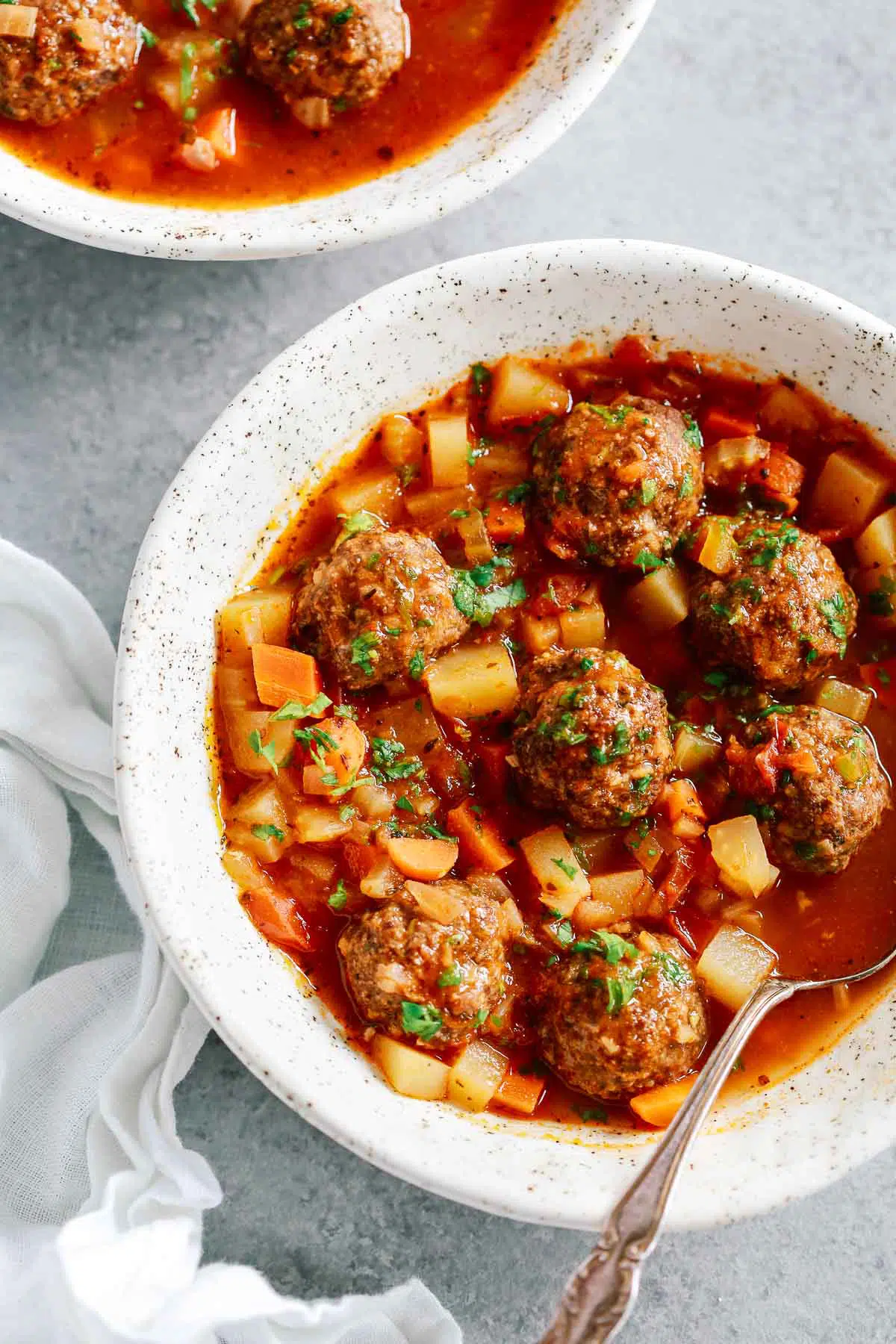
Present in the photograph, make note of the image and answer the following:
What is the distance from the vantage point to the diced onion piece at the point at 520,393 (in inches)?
177

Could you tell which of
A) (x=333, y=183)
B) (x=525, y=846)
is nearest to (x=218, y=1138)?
(x=525, y=846)

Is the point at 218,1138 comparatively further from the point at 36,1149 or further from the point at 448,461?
the point at 448,461

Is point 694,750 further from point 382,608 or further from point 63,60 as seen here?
point 63,60

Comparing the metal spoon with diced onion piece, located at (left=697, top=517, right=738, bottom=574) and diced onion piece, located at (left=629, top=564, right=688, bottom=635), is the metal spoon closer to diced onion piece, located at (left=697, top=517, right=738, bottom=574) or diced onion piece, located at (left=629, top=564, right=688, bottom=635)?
diced onion piece, located at (left=629, top=564, right=688, bottom=635)

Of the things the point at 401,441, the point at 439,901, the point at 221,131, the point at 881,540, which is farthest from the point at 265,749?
the point at 221,131

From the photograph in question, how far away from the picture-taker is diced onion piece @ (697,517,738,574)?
4.31m

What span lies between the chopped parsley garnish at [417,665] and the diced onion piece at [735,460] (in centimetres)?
112

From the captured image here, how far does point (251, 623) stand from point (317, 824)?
0.66 meters

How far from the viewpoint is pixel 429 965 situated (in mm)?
3984

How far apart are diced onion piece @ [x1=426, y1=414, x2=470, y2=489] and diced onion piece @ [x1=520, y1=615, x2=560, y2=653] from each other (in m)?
0.51

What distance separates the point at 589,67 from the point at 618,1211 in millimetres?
3560

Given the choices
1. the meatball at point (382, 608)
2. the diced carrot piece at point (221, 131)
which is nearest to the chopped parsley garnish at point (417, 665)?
the meatball at point (382, 608)

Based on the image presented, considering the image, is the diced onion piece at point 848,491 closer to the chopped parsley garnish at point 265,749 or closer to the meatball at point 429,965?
the meatball at point 429,965

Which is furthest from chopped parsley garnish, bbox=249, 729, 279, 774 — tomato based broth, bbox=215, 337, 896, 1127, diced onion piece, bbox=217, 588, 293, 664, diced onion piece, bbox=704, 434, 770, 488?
diced onion piece, bbox=704, 434, 770, 488
